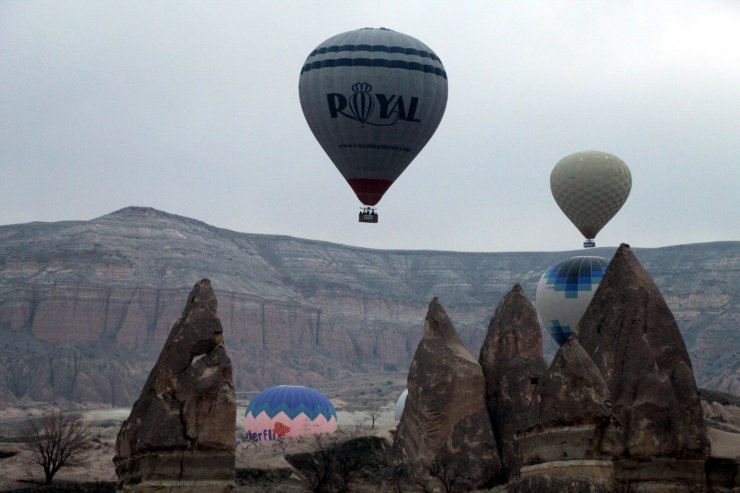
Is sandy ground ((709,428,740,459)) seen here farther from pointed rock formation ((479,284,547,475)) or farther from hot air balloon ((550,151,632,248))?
hot air balloon ((550,151,632,248))

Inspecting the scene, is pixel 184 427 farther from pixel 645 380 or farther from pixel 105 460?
pixel 105 460

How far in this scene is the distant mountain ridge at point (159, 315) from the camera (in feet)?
516

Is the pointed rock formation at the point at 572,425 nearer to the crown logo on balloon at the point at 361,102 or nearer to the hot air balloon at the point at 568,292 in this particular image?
the crown logo on balloon at the point at 361,102

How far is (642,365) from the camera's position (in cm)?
3550

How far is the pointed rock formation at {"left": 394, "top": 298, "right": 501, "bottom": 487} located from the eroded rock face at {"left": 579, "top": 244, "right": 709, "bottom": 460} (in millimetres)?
5678

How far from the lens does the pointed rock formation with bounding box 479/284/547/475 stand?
42.2 m

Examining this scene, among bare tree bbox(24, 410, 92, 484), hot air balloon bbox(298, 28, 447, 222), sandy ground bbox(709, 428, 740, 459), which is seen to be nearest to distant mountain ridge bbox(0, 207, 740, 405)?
hot air balloon bbox(298, 28, 447, 222)

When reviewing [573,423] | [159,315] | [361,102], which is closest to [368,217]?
[361,102]

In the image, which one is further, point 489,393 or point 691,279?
point 691,279

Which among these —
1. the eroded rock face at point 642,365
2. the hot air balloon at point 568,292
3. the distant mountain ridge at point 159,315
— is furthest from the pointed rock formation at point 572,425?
the distant mountain ridge at point 159,315

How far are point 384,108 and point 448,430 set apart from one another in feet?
54.7

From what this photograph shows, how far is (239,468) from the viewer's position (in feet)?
155

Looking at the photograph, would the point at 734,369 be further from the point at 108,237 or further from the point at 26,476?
the point at 26,476

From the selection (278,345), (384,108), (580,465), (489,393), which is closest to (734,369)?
(278,345)
